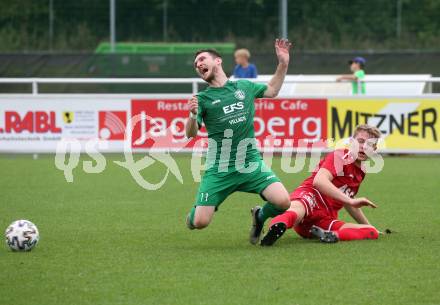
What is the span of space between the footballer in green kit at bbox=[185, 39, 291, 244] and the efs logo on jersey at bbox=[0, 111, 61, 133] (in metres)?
9.13

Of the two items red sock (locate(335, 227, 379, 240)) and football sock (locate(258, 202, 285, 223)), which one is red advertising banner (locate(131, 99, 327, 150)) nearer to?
red sock (locate(335, 227, 379, 240))

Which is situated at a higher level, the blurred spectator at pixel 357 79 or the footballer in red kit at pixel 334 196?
the blurred spectator at pixel 357 79

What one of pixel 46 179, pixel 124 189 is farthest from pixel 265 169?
pixel 46 179

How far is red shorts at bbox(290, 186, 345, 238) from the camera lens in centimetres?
829

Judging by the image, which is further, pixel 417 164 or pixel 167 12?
pixel 167 12

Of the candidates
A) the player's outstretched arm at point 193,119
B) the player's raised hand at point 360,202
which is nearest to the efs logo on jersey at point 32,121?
the player's outstretched arm at point 193,119

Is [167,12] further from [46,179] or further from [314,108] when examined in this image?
[46,179]

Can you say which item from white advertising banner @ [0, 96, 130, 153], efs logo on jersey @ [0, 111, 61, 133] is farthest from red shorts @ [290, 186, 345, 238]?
efs logo on jersey @ [0, 111, 61, 133]

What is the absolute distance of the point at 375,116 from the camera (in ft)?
53.3

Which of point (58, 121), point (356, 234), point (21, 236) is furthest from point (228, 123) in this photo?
point (58, 121)

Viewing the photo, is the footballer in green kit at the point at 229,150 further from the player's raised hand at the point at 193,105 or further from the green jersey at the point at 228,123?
the player's raised hand at the point at 193,105

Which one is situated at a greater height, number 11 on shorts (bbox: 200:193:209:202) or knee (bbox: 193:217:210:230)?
number 11 on shorts (bbox: 200:193:209:202)

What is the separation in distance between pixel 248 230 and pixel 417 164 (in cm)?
720

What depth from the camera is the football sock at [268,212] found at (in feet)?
26.4
